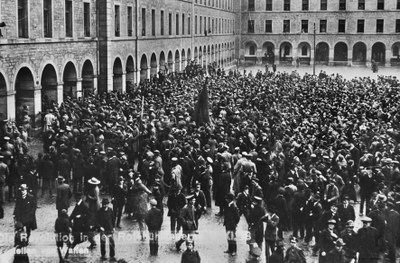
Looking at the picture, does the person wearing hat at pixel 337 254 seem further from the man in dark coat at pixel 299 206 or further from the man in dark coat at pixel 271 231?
the man in dark coat at pixel 299 206

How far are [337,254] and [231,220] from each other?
127 inches

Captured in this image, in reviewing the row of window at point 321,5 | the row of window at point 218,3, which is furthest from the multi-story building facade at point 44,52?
the row of window at point 321,5

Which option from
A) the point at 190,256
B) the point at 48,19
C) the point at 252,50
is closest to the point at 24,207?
the point at 190,256

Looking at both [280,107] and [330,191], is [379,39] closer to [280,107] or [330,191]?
[280,107]

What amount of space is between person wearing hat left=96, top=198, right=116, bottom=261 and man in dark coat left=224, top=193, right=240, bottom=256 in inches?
99.0

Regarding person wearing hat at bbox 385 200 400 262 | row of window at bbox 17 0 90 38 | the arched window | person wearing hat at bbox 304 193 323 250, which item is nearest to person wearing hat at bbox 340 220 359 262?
person wearing hat at bbox 385 200 400 262

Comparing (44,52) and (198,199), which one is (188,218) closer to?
(198,199)

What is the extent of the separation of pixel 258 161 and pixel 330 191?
3.79 meters

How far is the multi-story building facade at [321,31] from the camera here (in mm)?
73438

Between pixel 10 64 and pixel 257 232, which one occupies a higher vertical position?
pixel 10 64

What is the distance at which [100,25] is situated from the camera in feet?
113

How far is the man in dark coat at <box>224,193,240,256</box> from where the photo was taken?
13062 mm

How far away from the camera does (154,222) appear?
1269 cm

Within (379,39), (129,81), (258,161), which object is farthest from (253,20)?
(258,161)
